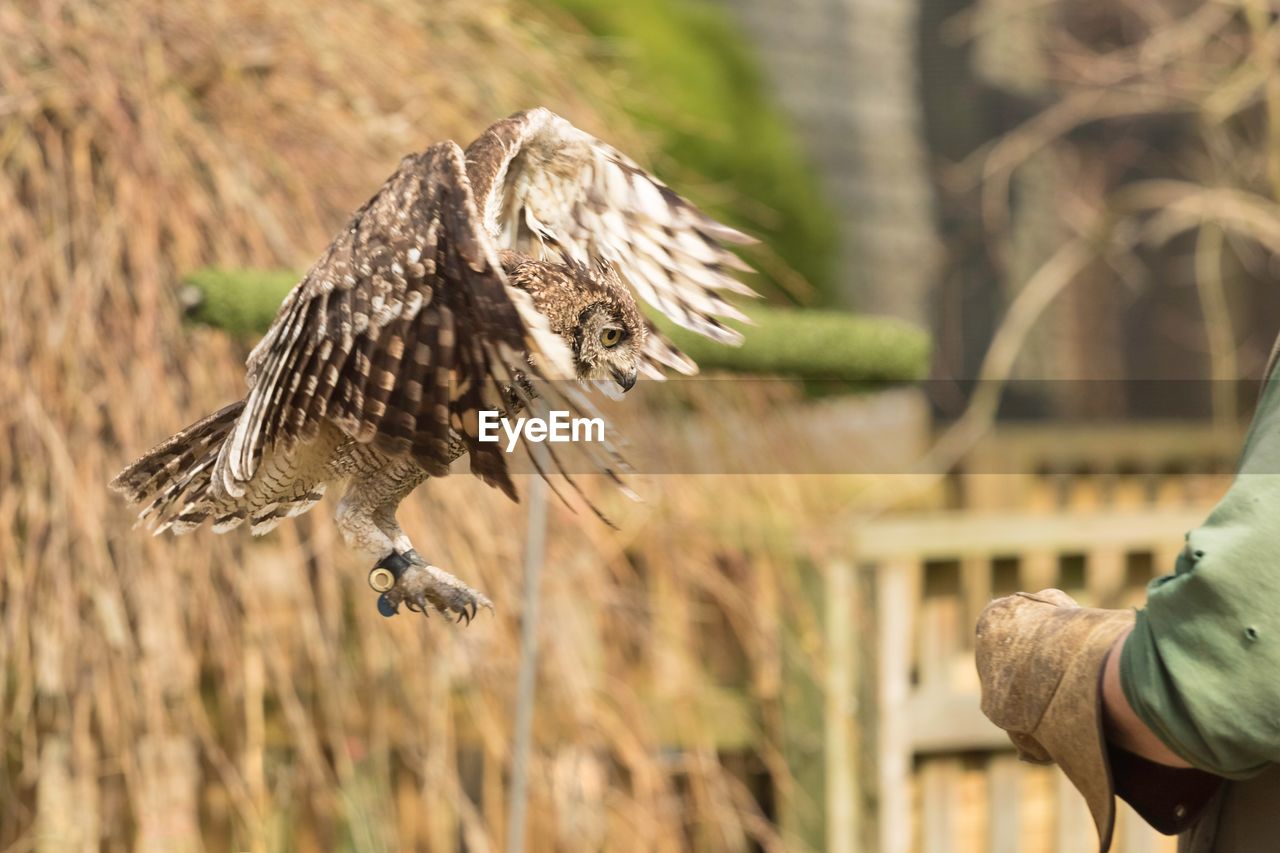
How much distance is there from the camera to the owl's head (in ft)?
3.35

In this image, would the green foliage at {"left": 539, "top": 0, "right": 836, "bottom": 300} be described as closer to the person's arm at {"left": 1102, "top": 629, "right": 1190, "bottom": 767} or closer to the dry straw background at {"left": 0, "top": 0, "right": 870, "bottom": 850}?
the dry straw background at {"left": 0, "top": 0, "right": 870, "bottom": 850}

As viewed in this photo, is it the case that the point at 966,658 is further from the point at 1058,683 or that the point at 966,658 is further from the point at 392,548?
the point at 392,548

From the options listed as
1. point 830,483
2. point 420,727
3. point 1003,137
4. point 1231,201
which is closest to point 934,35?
point 1003,137

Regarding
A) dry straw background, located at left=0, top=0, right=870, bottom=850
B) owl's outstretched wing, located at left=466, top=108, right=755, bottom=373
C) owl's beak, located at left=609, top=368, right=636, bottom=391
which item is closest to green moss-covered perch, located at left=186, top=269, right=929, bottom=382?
dry straw background, located at left=0, top=0, right=870, bottom=850

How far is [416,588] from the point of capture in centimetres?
99

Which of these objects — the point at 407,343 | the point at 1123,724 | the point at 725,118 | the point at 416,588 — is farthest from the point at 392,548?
the point at 725,118

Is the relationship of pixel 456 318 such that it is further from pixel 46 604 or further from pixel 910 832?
pixel 910 832

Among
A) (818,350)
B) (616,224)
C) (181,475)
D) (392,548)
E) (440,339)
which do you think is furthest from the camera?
(818,350)

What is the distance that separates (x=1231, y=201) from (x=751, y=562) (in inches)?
103

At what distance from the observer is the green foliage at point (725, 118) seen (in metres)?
4.12

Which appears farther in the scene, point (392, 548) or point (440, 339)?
point (392, 548)

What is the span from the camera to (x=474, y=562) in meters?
2.28

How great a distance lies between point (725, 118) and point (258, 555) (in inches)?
112

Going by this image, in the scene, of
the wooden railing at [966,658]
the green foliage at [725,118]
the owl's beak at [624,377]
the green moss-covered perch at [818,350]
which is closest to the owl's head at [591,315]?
the owl's beak at [624,377]
